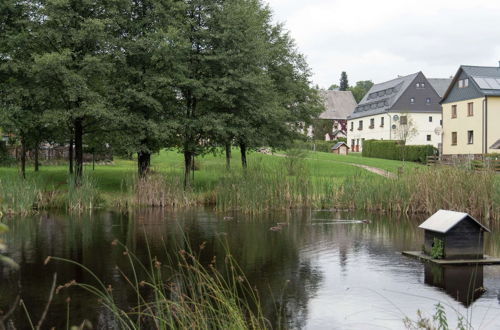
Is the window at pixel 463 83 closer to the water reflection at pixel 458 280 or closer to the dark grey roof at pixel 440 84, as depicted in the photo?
the dark grey roof at pixel 440 84

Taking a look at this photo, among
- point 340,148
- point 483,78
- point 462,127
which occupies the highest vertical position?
point 483,78

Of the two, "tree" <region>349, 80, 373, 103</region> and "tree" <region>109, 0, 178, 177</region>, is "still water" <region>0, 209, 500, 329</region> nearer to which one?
"tree" <region>109, 0, 178, 177</region>

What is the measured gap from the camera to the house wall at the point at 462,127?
46.6 m

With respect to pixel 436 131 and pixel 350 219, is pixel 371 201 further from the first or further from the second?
pixel 436 131

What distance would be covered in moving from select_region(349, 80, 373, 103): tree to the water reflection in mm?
106445

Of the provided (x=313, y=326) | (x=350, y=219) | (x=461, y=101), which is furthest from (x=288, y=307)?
(x=461, y=101)

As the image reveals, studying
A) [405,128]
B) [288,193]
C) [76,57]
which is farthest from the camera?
[405,128]

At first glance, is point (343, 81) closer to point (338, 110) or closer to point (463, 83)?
point (338, 110)

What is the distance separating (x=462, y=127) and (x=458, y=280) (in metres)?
42.4

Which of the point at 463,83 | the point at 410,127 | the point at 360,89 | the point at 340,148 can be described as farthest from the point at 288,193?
the point at 360,89

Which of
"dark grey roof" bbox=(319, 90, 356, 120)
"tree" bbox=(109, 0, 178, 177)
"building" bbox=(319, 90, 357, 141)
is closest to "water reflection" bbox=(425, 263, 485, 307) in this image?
"tree" bbox=(109, 0, 178, 177)

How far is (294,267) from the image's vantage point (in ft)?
36.7

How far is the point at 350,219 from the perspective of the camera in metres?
19.4

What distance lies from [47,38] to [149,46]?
435 centimetres
